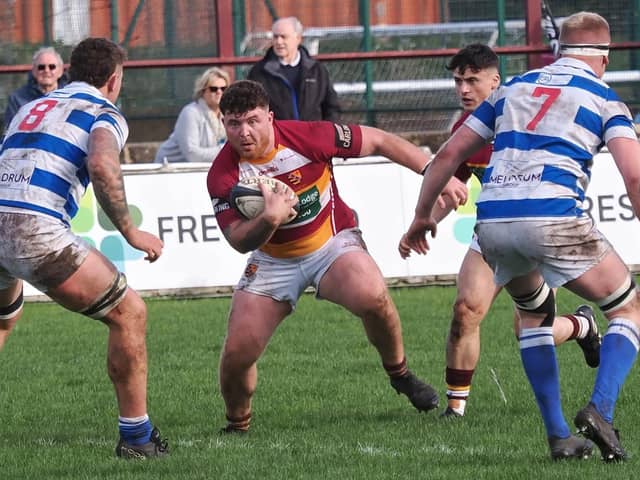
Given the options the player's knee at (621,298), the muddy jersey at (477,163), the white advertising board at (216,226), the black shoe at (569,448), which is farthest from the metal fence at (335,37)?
the black shoe at (569,448)

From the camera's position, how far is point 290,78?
42.4ft

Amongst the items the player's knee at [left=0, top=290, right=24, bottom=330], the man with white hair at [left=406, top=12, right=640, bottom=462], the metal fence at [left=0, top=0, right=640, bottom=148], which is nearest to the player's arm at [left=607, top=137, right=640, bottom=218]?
the man with white hair at [left=406, top=12, right=640, bottom=462]

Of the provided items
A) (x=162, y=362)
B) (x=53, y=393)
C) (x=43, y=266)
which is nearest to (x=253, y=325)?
(x=43, y=266)

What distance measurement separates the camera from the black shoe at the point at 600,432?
5.89 meters

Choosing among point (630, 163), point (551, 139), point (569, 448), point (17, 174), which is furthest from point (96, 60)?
point (569, 448)

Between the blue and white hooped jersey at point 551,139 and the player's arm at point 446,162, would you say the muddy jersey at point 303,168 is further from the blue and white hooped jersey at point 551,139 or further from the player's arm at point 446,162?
the blue and white hooped jersey at point 551,139

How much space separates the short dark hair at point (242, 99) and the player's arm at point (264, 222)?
0.45 m

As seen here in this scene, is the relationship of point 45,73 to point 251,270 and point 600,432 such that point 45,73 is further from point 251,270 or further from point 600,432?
point 600,432

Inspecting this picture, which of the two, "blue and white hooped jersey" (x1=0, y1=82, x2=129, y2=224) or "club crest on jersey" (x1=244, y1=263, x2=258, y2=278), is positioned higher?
"blue and white hooped jersey" (x1=0, y1=82, x2=129, y2=224)

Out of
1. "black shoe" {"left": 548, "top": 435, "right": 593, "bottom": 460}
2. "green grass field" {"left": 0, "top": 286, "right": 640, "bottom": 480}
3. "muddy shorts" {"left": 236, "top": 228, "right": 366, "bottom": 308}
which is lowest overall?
"green grass field" {"left": 0, "top": 286, "right": 640, "bottom": 480}

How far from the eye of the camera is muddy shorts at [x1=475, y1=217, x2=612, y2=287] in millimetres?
6117

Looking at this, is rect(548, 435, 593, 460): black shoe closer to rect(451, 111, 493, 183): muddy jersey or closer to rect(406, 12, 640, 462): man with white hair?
rect(406, 12, 640, 462): man with white hair

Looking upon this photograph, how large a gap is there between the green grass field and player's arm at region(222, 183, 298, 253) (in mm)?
1005

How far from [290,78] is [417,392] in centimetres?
565
